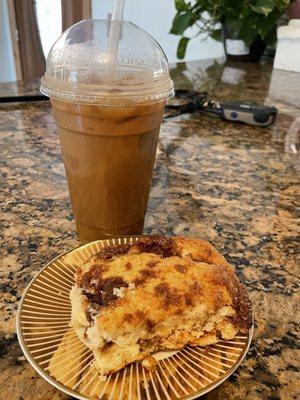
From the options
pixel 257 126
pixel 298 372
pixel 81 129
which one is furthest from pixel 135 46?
pixel 257 126

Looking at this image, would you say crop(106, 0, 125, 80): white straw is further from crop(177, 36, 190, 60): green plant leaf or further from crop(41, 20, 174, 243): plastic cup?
crop(177, 36, 190, 60): green plant leaf

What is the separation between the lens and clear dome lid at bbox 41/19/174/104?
0.46m

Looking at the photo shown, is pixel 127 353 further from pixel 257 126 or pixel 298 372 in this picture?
pixel 257 126

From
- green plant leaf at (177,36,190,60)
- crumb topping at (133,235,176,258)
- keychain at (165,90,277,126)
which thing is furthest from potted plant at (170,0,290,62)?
crumb topping at (133,235,176,258)

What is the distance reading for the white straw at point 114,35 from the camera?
457 millimetres

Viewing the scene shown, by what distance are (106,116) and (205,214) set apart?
0.27m

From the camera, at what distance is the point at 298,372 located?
0.36m

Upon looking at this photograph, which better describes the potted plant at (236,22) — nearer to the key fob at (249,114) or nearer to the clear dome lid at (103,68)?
the key fob at (249,114)

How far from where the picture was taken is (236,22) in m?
1.93

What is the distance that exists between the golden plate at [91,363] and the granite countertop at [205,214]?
0.12 ft

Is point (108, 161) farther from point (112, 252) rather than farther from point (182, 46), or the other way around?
point (182, 46)

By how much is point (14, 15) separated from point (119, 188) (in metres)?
3.73

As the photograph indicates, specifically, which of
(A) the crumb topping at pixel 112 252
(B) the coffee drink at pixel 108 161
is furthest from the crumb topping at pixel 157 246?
(B) the coffee drink at pixel 108 161

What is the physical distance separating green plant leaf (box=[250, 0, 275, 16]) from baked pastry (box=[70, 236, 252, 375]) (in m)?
A: 1.67
